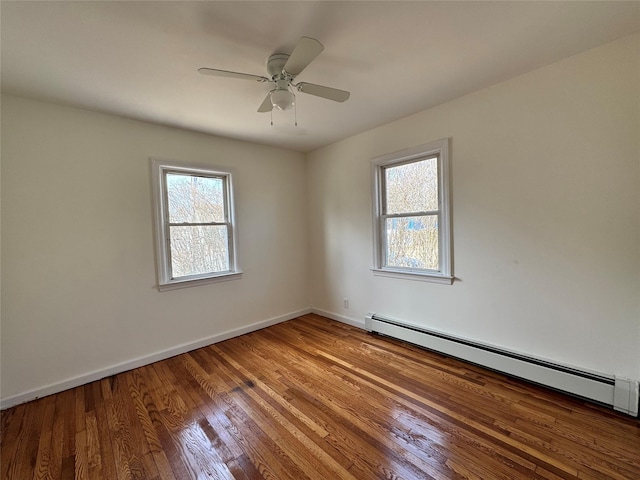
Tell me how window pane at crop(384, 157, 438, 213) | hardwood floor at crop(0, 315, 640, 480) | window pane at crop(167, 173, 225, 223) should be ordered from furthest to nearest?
1. window pane at crop(167, 173, 225, 223)
2. window pane at crop(384, 157, 438, 213)
3. hardwood floor at crop(0, 315, 640, 480)

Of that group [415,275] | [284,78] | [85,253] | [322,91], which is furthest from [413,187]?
[85,253]

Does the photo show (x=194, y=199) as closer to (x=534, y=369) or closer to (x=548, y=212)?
(x=548, y=212)

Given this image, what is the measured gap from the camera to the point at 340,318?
152 inches

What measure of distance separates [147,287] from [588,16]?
13.2 ft

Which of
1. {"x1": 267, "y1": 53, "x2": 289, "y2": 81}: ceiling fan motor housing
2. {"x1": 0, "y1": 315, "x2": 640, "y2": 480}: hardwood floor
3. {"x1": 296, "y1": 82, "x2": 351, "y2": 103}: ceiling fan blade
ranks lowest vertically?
{"x1": 0, "y1": 315, "x2": 640, "y2": 480}: hardwood floor

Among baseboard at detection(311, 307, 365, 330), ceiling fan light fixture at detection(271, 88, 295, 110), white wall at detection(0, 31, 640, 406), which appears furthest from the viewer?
baseboard at detection(311, 307, 365, 330)

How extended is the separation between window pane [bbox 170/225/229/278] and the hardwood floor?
3.56 ft

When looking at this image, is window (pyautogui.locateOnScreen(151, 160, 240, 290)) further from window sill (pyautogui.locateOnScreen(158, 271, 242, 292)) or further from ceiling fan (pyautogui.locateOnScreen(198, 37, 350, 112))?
ceiling fan (pyautogui.locateOnScreen(198, 37, 350, 112))

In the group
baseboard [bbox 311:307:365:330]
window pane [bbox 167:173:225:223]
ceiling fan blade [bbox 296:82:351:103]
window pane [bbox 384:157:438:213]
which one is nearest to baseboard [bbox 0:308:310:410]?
baseboard [bbox 311:307:365:330]

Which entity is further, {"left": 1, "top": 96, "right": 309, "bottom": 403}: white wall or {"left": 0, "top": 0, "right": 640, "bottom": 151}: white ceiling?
{"left": 1, "top": 96, "right": 309, "bottom": 403}: white wall

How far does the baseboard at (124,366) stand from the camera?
2211 mm

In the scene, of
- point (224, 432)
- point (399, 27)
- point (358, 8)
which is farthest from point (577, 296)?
point (224, 432)

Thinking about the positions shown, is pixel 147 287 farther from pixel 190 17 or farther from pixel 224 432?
pixel 190 17

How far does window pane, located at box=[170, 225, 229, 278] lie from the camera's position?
307 cm
